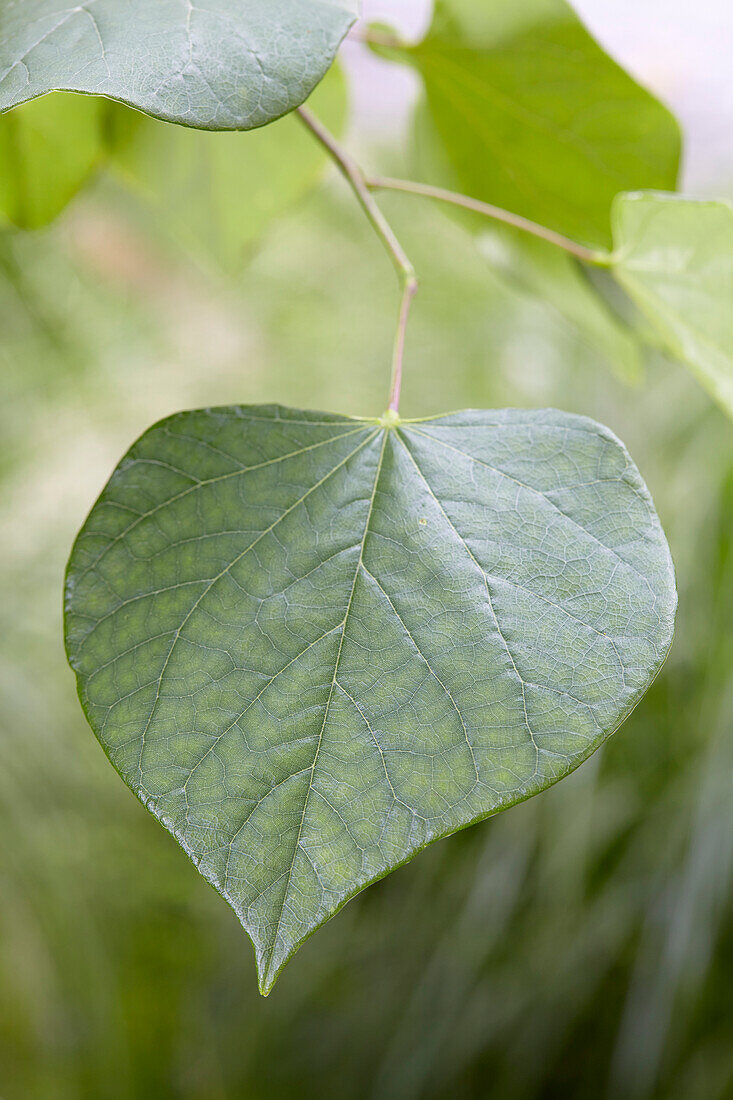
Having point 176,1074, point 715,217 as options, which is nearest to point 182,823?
point 715,217

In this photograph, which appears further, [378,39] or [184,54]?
[378,39]

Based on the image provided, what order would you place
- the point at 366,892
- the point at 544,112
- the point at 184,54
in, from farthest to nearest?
the point at 366,892
the point at 544,112
the point at 184,54

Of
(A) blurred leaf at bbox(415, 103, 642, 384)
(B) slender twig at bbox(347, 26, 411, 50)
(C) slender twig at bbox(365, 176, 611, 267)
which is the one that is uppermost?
(B) slender twig at bbox(347, 26, 411, 50)

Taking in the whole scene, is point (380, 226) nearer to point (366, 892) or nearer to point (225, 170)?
point (225, 170)

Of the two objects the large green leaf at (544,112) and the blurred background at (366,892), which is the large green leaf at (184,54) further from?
the blurred background at (366,892)

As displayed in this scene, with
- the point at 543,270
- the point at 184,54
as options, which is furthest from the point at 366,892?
the point at 184,54

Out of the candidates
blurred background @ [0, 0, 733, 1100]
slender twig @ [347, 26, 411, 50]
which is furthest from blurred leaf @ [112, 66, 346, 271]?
blurred background @ [0, 0, 733, 1100]

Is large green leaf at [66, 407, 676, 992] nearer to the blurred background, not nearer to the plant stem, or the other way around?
the plant stem

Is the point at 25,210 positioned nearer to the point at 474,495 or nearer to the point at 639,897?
the point at 474,495
